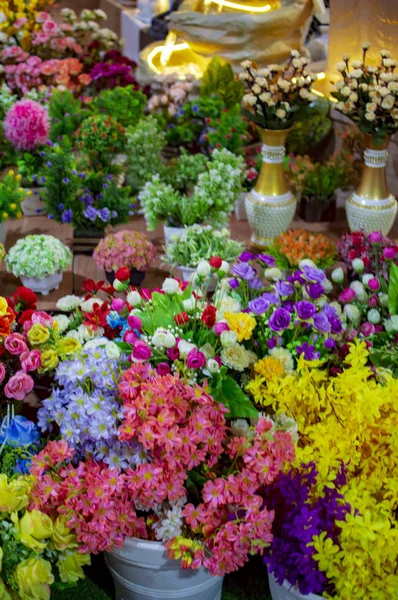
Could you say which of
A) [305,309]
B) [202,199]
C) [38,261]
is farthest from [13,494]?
[202,199]

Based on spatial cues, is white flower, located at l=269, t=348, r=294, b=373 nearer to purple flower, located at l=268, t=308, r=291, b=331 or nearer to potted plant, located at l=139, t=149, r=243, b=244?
purple flower, located at l=268, t=308, r=291, b=331

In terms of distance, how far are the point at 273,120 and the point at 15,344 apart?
143cm

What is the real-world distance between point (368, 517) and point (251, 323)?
554 mm

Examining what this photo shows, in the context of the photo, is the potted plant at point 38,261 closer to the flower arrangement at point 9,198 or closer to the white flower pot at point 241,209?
the flower arrangement at point 9,198

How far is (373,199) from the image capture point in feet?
9.45

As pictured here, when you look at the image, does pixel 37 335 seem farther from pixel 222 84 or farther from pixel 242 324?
pixel 222 84

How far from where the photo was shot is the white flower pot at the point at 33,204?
3324 mm

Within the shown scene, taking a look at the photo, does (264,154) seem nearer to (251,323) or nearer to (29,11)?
(251,323)

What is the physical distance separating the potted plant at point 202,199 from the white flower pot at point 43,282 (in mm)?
448

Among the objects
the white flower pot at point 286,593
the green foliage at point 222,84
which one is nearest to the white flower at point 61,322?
the white flower pot at point 286,593

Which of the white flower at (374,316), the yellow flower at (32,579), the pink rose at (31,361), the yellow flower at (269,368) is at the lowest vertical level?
the yellow flower at (32,579)

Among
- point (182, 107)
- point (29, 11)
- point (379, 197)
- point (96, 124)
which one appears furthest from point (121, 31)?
point (379, 197)

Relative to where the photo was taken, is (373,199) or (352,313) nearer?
(352,313)

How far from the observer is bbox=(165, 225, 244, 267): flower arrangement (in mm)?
2617
